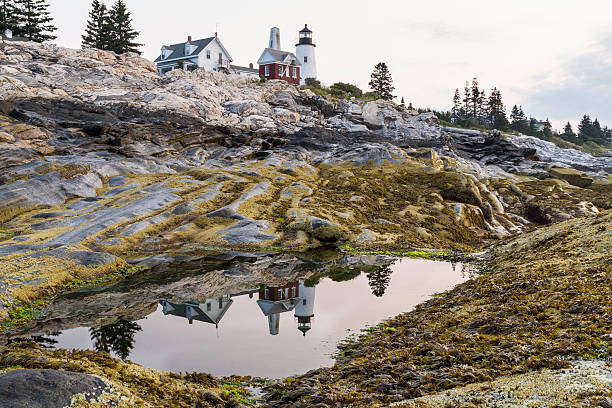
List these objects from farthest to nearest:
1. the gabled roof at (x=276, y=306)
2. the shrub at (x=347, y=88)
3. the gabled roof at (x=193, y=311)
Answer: the shrub at (x=347, y=88)
the gabled roof at (x=276, y=306)
the gabled roof at (x=193, y=311)

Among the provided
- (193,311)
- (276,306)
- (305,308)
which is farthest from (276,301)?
(193,311)

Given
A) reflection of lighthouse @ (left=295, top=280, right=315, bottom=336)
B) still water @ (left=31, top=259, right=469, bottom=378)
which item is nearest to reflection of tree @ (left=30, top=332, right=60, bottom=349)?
still water @ (left=31, top=259, right=469, bottom=378)

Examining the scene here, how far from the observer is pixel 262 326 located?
1994cm

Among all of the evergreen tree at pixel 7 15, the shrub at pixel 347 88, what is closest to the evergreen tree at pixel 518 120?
the shrub at pixel 347 88

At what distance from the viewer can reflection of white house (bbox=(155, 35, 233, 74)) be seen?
110637mm

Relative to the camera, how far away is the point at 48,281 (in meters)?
23.1

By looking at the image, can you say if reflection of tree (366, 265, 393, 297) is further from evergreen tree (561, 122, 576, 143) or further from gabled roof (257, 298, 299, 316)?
evergreen tree (561, 122, 576, 143)

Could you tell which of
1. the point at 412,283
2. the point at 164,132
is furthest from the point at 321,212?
the point at 164,132

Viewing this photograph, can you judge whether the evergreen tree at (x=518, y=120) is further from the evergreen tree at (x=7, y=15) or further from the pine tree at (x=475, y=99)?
the evergreen tree at (x=7, y=15)

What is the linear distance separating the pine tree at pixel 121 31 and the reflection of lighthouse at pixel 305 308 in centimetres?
9602

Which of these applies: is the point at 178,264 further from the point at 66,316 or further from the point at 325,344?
the point at 325,344

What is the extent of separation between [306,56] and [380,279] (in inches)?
4283

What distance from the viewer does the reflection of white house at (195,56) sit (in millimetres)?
110637

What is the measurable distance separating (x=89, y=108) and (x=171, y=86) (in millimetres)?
18942
